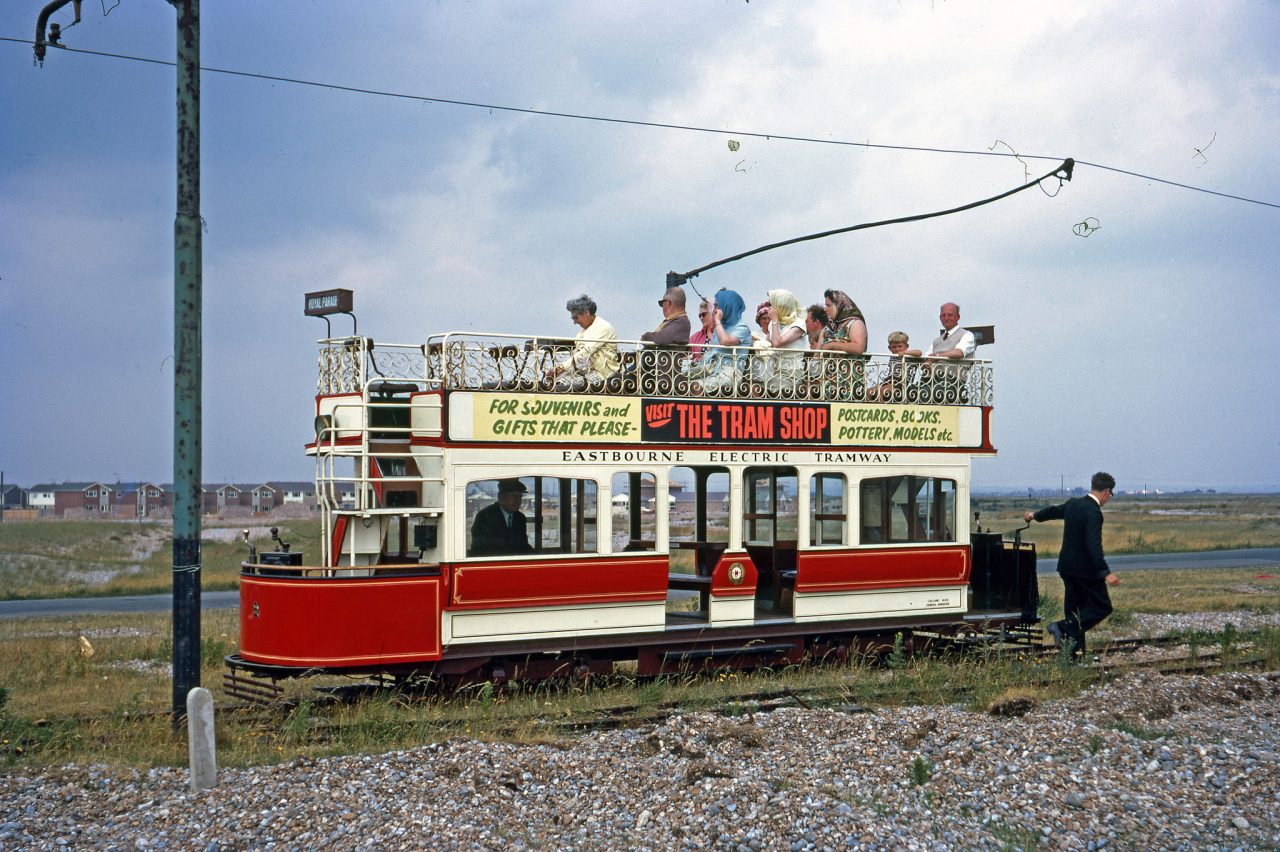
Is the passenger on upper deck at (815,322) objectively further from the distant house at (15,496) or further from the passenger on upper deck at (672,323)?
the distant house at (15,496)

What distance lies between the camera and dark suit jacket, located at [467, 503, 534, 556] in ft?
37.0

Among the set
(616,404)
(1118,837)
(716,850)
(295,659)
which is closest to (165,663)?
(295,659)

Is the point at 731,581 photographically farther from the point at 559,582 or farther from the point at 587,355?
the point at 587,355

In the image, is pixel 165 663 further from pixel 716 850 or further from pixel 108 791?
pixel 716 850

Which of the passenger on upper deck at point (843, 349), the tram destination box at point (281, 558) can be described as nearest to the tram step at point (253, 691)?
the tram destination box at point (281, 558)

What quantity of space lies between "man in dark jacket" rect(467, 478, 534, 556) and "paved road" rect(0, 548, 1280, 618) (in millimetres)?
10613

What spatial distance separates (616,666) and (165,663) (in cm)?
572

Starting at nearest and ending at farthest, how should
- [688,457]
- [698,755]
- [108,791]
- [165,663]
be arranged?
[108,791] < [698,755] < [688,457] < [165,663]

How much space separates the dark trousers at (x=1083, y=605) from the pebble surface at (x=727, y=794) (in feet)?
11.2

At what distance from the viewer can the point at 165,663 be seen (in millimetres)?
14711

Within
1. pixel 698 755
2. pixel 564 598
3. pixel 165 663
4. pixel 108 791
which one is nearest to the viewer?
pixel 108 791

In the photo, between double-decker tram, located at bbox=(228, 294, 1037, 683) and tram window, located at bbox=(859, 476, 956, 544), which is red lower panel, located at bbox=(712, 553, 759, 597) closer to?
double-decker tram, located at bbox=(228, 294, 1037, 683)

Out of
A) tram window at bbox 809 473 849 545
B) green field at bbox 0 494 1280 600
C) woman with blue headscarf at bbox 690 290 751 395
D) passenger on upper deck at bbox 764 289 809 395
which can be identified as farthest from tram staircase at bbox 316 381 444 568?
green field at bbox 0 494 1280 600

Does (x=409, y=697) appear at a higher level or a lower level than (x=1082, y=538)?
lower
